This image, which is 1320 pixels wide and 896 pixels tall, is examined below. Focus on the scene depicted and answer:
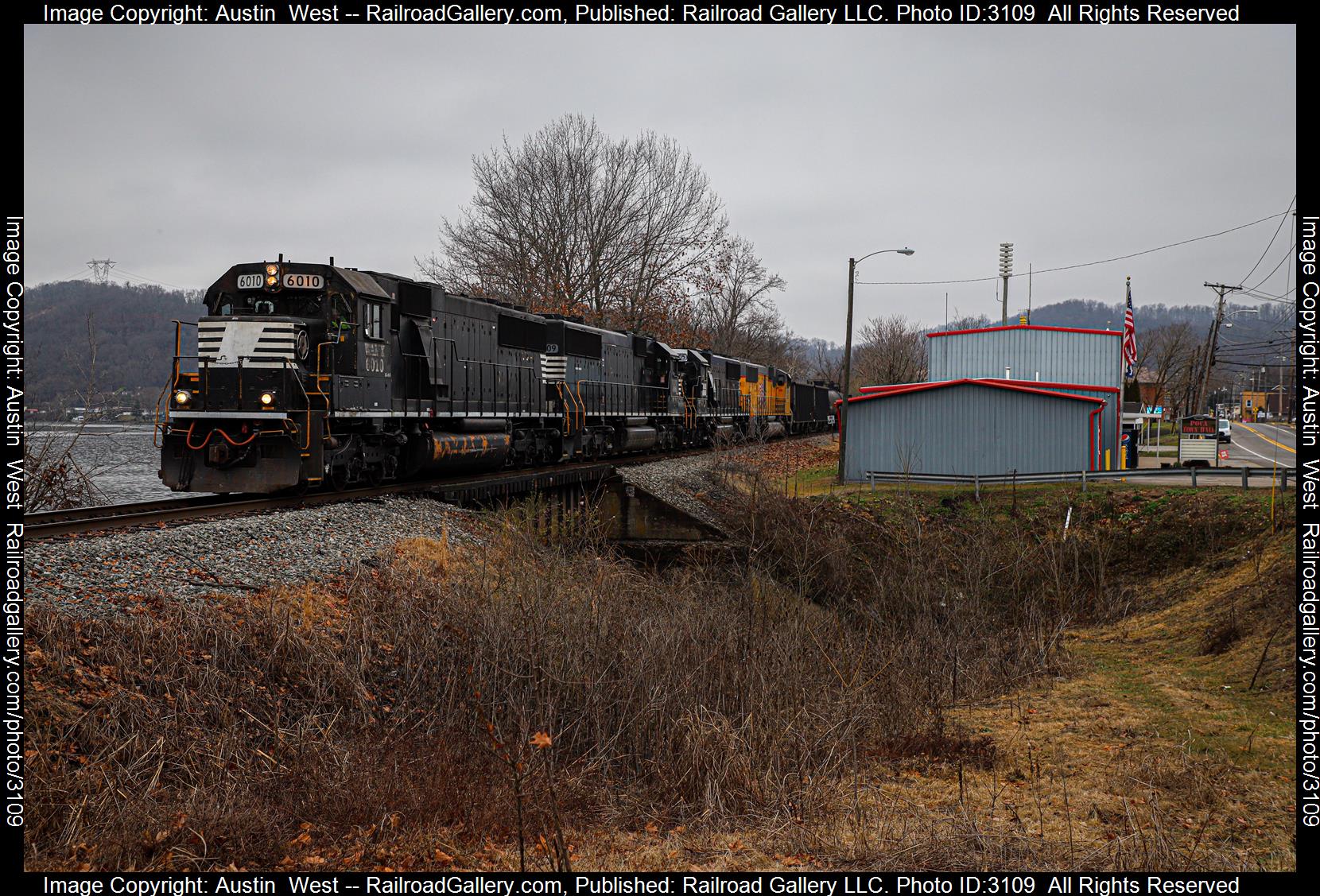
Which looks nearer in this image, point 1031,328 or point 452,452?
point 452,452

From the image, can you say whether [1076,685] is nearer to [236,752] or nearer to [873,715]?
[873,715]

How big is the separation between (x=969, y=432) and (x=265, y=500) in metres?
20.2

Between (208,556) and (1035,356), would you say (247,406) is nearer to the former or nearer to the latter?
(208,556)

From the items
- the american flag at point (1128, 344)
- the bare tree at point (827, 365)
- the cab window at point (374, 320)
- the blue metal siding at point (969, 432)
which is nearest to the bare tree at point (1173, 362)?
the bare tree at point (827, 365)

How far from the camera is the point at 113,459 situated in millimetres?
38594

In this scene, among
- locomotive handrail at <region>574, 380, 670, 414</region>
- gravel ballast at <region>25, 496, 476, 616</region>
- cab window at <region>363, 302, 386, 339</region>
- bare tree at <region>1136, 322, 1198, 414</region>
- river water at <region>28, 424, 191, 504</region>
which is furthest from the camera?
bare tree at <region>1136, 322, 1198, 414</region>

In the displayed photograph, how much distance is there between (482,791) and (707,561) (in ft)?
44.8

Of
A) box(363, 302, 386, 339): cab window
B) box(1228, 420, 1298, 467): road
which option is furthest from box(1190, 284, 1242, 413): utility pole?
box(363, 302, 386, 339): cab window

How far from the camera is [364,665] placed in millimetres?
9008

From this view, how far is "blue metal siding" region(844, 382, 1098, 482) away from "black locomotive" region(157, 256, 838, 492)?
871 centimetres

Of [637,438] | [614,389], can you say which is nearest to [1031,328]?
[637,438]

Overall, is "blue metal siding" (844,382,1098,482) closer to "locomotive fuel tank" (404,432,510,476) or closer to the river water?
"locomotive fuel tank" (404,432,510,476)

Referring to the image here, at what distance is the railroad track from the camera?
38.8 feet

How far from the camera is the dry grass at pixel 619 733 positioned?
20.4 feet
